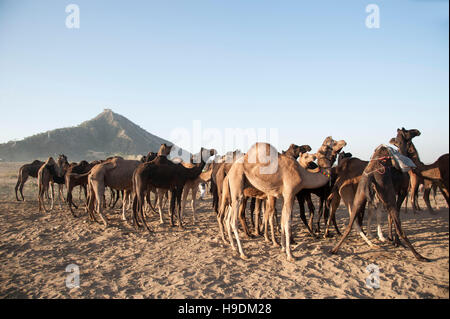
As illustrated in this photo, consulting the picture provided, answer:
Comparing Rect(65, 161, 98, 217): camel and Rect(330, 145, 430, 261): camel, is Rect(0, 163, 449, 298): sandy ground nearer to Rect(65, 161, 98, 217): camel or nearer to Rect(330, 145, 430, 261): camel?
Rect(330, 145, 430, 261): camel

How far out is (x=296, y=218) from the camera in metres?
11.5

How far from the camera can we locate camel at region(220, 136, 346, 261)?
665 centimetres

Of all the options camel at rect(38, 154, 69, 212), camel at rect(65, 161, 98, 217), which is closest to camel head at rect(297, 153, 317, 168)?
camel at rect(65, 161, 98, 217)

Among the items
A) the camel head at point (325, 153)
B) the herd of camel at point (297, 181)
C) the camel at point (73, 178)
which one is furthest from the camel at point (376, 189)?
the camel at point (73, 178)

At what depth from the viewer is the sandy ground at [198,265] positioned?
15.9 feet

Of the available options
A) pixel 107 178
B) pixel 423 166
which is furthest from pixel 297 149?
pixel 107 178

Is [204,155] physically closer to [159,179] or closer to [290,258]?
[159,179]

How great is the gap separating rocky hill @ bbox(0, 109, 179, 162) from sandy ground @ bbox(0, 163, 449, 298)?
2002 inches

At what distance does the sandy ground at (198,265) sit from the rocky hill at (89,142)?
167ft

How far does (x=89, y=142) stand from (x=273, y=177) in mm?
76519

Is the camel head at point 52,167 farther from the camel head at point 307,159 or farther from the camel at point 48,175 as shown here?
the camel head at point 307,159

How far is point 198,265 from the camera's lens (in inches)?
241

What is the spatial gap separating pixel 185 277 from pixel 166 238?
311cm
